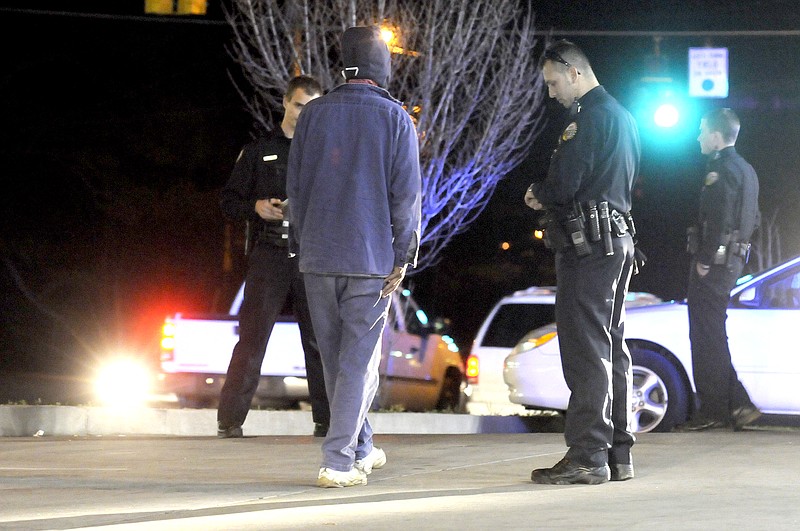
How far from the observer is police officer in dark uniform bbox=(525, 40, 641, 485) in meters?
6.20

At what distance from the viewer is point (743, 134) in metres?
35.7

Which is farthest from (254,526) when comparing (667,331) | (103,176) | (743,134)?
(743,134)

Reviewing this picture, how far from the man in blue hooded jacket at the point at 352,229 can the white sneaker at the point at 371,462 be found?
13cm

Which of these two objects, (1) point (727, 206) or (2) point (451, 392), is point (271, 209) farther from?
(2) point (451, 392)

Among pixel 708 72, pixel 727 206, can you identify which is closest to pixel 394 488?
pixel 727 206

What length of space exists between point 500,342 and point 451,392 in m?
1.94

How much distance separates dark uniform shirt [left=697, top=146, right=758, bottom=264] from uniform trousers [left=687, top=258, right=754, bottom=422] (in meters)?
0.16

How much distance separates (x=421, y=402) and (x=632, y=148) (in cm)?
908

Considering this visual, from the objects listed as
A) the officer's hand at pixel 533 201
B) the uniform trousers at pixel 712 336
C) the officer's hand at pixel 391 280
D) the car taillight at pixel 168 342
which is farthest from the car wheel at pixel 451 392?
the officer's hand at pixel 391 280

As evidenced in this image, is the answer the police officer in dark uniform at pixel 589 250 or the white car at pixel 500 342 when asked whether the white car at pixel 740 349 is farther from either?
the police officer in dark uniform at pixel 589 250

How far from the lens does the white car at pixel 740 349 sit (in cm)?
1000

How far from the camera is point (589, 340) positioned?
622cm

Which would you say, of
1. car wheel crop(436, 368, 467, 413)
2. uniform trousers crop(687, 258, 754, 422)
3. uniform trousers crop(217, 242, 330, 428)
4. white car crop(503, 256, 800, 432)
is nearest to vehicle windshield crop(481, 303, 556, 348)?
car wheel crop(436, 368, 467, 413)

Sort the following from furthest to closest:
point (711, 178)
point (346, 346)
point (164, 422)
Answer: point (164, 422)
point (711, 178)
point (346, 346)
